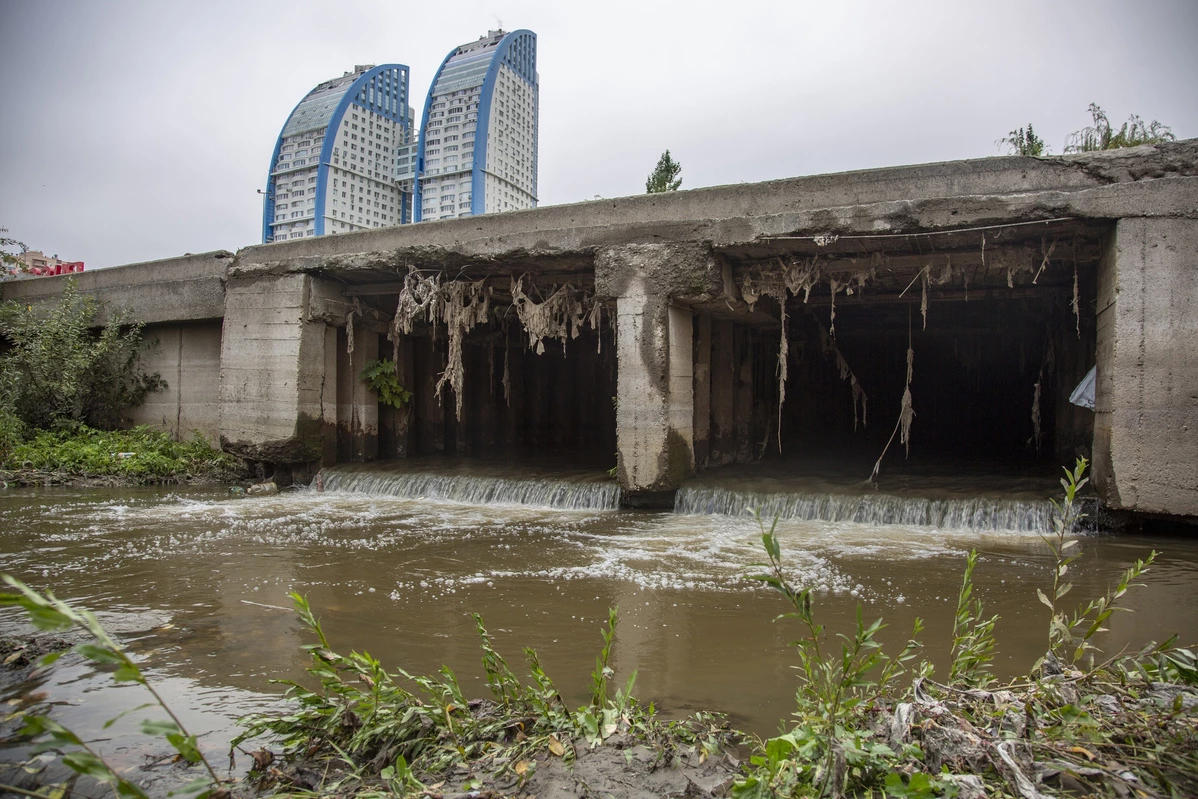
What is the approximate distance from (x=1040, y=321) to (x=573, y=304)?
712 cm

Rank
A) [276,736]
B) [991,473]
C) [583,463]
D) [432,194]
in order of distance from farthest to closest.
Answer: [432,194]
[583,463]
[991,473]
[276,736]

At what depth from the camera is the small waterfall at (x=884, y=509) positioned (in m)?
7.50

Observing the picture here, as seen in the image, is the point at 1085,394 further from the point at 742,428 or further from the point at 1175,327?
the point at 742,428

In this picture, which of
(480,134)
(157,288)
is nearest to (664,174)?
(480,134)

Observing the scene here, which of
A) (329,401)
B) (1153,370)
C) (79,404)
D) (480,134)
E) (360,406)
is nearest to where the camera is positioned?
(1153,370)

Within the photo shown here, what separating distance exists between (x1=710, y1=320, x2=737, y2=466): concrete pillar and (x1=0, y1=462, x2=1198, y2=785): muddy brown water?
1.49 meters

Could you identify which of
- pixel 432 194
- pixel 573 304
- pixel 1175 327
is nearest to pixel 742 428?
pixel 573 304

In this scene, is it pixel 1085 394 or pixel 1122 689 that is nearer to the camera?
pixel 1122 689

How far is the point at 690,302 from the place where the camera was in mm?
8797

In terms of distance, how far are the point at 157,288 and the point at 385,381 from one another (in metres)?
4.51

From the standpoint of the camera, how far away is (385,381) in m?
12.2

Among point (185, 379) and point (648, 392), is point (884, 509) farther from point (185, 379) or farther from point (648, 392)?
point (185, 379)

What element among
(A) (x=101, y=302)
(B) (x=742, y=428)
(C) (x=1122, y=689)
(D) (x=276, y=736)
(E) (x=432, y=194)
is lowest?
(D) (x=276, y=736)

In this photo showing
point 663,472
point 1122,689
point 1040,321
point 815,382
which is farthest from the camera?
point 815,382
